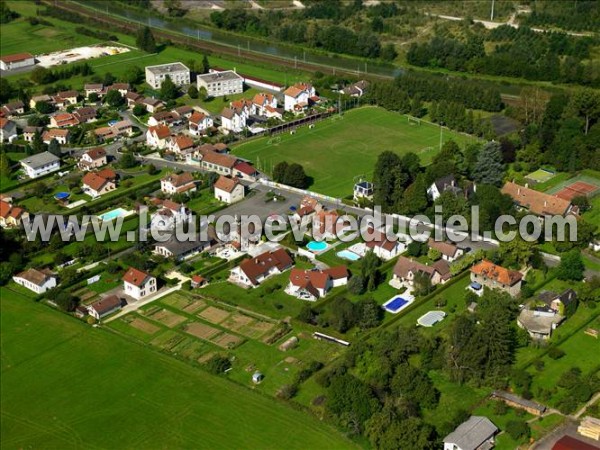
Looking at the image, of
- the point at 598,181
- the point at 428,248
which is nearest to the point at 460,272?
the point at 428,248

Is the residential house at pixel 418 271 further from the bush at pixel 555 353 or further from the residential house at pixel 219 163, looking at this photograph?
the residential house at pixel 219 163

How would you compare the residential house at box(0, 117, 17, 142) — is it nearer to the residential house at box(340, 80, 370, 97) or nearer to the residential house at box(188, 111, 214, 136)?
the residential house at box(188, 111, 214, 136)

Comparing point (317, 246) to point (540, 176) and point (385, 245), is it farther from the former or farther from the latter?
point (540, 176)

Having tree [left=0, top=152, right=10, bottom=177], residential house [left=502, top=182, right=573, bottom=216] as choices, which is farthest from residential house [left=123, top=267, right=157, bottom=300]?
residential house [left=502, top=182, right=573, bottom=216]

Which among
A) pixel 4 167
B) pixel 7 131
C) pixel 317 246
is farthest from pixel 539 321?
pixel 7 131

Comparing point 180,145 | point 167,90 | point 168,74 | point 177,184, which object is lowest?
point 177,184
